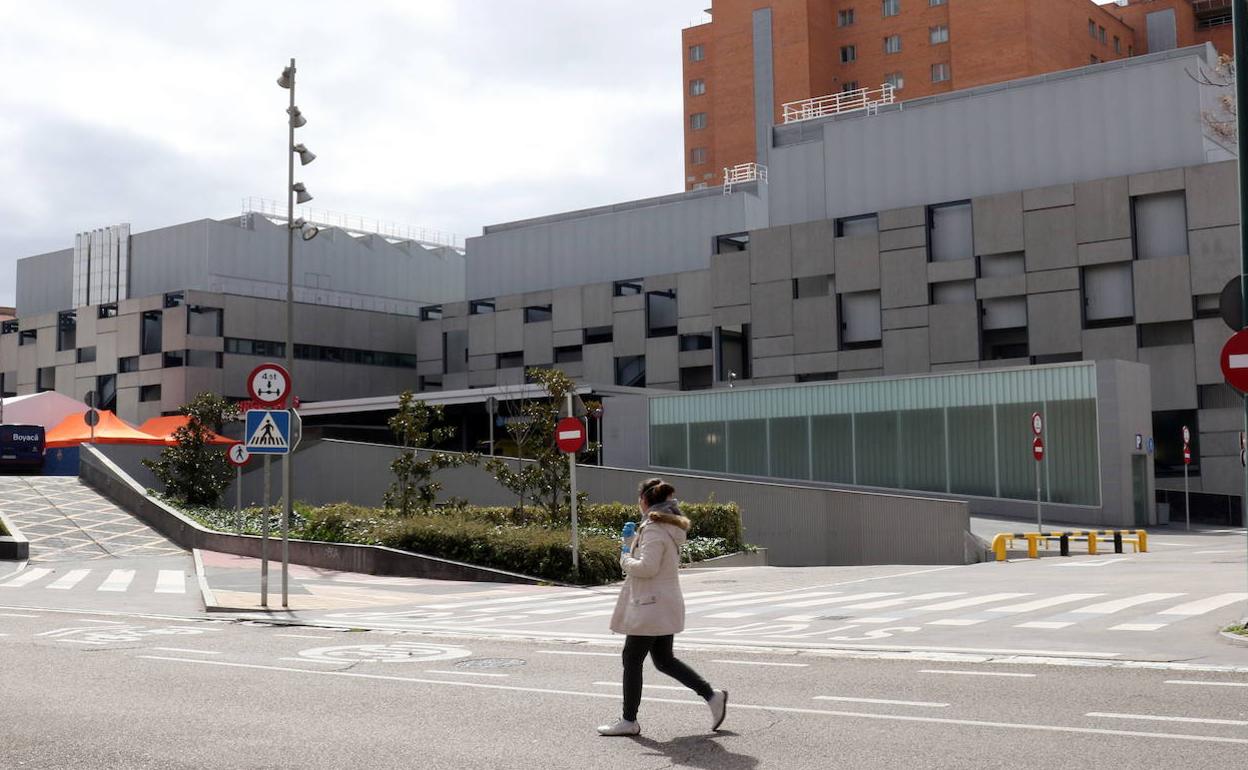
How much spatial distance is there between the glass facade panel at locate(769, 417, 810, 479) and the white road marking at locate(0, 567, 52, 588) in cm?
2510

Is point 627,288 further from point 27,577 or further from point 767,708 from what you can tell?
point 767,708

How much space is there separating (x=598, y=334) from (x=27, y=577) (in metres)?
50.8

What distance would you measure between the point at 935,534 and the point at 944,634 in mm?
17205

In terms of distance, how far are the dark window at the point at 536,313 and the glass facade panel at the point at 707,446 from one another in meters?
30.9

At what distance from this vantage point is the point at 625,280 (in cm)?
7231

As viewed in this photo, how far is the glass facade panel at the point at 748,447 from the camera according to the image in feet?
144

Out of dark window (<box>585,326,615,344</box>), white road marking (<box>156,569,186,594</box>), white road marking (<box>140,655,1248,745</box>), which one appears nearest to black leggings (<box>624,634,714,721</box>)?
white road marking (<box>140,655,1248,745</box>)

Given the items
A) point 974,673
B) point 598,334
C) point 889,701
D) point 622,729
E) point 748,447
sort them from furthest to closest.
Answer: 1. point 598,334
2. point 748,447
3. point 974,673
4. point 889,701
5. point 622,729

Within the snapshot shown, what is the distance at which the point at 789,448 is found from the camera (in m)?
43.4

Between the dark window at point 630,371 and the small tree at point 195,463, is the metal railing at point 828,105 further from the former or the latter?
the small tree at point 195,463

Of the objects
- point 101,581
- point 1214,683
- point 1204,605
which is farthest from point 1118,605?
point 101,581

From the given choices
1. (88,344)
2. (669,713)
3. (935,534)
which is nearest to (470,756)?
(669,713)

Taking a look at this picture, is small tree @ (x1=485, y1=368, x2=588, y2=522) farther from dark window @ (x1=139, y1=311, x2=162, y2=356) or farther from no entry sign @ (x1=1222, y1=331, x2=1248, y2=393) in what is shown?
dark window @ (x1=139, y1=311, x2=162, y2=356)

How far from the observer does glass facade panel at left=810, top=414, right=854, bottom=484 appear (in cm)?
4200
